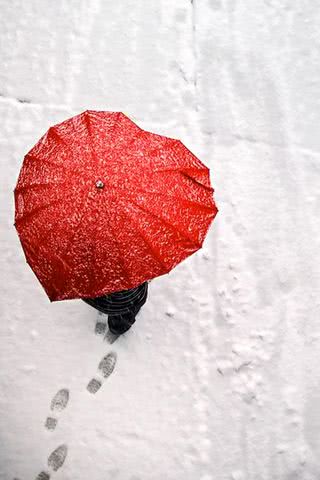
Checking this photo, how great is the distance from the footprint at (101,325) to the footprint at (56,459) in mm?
582

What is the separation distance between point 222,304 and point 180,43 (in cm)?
179

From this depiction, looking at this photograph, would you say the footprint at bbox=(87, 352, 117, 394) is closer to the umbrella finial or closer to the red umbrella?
the red umbrella

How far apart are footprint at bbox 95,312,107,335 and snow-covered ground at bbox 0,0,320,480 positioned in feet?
0.16

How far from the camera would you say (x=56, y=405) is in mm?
2549

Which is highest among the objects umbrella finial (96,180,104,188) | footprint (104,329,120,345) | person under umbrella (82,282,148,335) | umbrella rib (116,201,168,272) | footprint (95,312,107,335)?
umbrella finial (96,180,104,188)

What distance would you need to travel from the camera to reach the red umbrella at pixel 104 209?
68.1 inches

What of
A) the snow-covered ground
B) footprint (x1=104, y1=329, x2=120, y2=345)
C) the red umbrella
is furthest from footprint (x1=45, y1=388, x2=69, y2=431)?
the red umbrella

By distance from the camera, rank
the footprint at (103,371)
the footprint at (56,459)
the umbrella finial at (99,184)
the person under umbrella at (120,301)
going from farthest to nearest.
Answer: the footprint at (103,371) < the footprint at (56,459) < the person under umbrella at (120,301) < the umbrella finial at (99,184)

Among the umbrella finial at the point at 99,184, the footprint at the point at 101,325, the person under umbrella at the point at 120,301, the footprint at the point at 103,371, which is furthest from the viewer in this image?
the footprint at the point at 101,325

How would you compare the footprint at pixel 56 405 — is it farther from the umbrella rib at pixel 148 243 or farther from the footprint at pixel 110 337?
the umbrella rib at pixel 148 243

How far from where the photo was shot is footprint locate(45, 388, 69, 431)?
251cm

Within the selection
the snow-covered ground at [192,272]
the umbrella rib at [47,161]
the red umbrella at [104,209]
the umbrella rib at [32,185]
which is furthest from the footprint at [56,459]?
the umbrella rib at [47,161]

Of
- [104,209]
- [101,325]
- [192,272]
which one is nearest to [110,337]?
[101,325]

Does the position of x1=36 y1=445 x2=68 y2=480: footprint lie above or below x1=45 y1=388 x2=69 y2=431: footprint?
below
